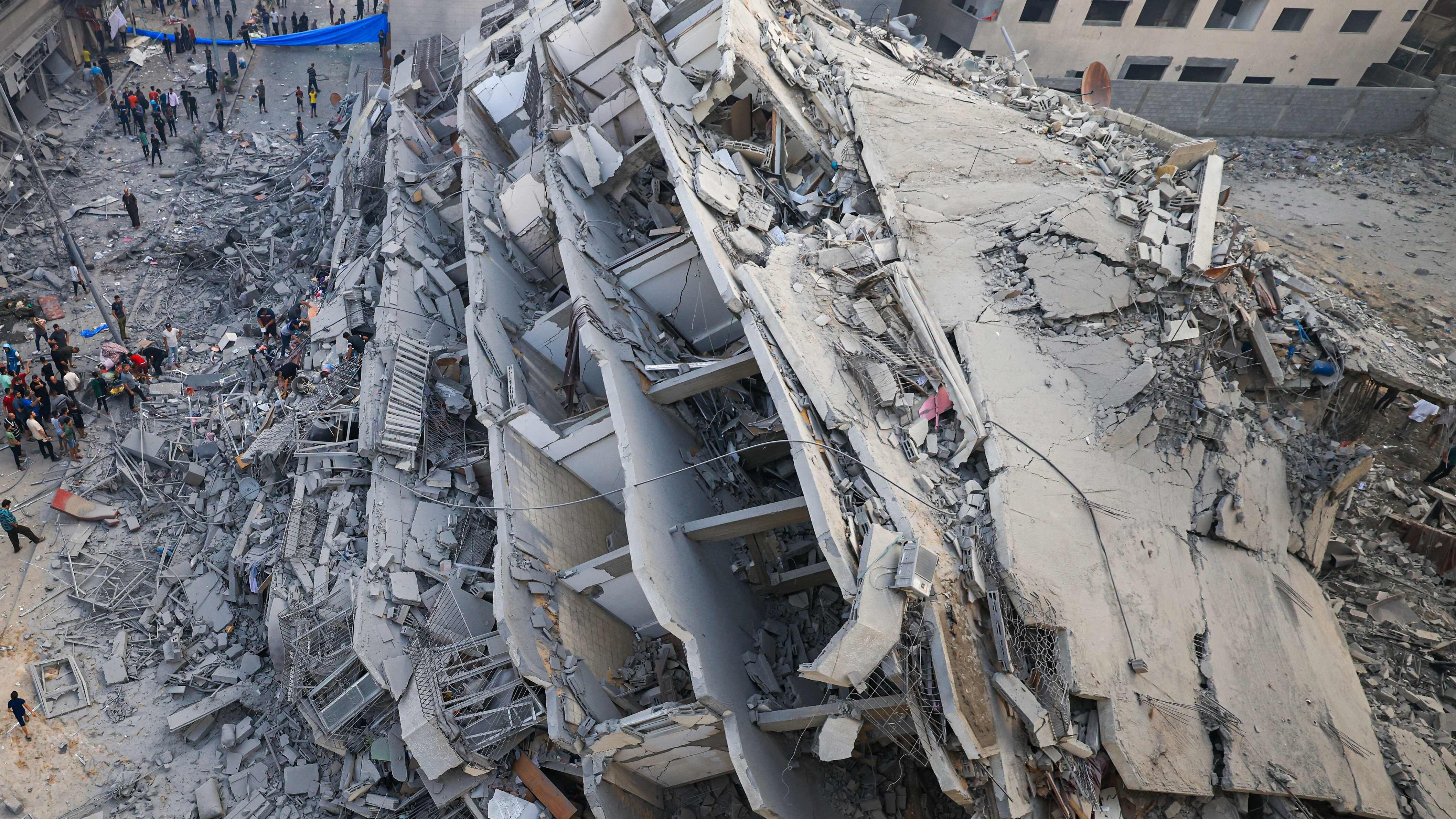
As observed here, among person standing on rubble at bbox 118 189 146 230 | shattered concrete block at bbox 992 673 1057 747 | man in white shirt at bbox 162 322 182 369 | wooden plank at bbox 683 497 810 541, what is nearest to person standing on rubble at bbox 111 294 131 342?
man in white shirt at bbox 162 322 182 369

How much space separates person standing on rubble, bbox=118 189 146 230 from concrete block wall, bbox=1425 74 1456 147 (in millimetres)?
27374

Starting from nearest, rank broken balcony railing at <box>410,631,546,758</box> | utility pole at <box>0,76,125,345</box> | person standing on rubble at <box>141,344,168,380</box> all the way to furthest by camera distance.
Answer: broken balcony railing at <box>410,631,546,758</box>, person standing on rubble at <box>141,344,168,380</box>, utility pole at <box>0,76,125,345</box>

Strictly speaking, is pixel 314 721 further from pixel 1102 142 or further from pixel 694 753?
pixel 1102 142

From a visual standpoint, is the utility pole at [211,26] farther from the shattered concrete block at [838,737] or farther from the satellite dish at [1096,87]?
the shattered concrete block at [838,737]

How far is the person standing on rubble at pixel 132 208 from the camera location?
14.4 meters

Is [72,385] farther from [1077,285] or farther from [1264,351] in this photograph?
[1264,351]

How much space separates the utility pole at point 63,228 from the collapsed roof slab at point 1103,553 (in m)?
10.9

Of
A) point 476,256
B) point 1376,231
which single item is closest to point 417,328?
point 476,256

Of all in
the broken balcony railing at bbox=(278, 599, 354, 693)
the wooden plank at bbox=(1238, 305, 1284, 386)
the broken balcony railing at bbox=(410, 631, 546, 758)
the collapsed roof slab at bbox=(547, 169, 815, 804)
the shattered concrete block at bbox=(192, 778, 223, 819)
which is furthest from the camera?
the wooden plank at bbox=(1238, 305, 1284, 386)

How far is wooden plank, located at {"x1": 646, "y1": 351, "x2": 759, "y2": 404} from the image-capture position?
24.9 ft

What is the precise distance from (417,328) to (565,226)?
8.66 ft

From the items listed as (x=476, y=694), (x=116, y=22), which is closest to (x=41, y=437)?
(x=476, y=694)

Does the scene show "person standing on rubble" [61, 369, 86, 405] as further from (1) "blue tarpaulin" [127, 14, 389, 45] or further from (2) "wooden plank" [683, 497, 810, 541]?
(1) "blue tarpaulin" [127, 14, 389, 45]

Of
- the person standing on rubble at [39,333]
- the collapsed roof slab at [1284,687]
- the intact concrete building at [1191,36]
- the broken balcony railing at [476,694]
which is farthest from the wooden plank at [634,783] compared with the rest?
the intact concrete building at [1191,36]
